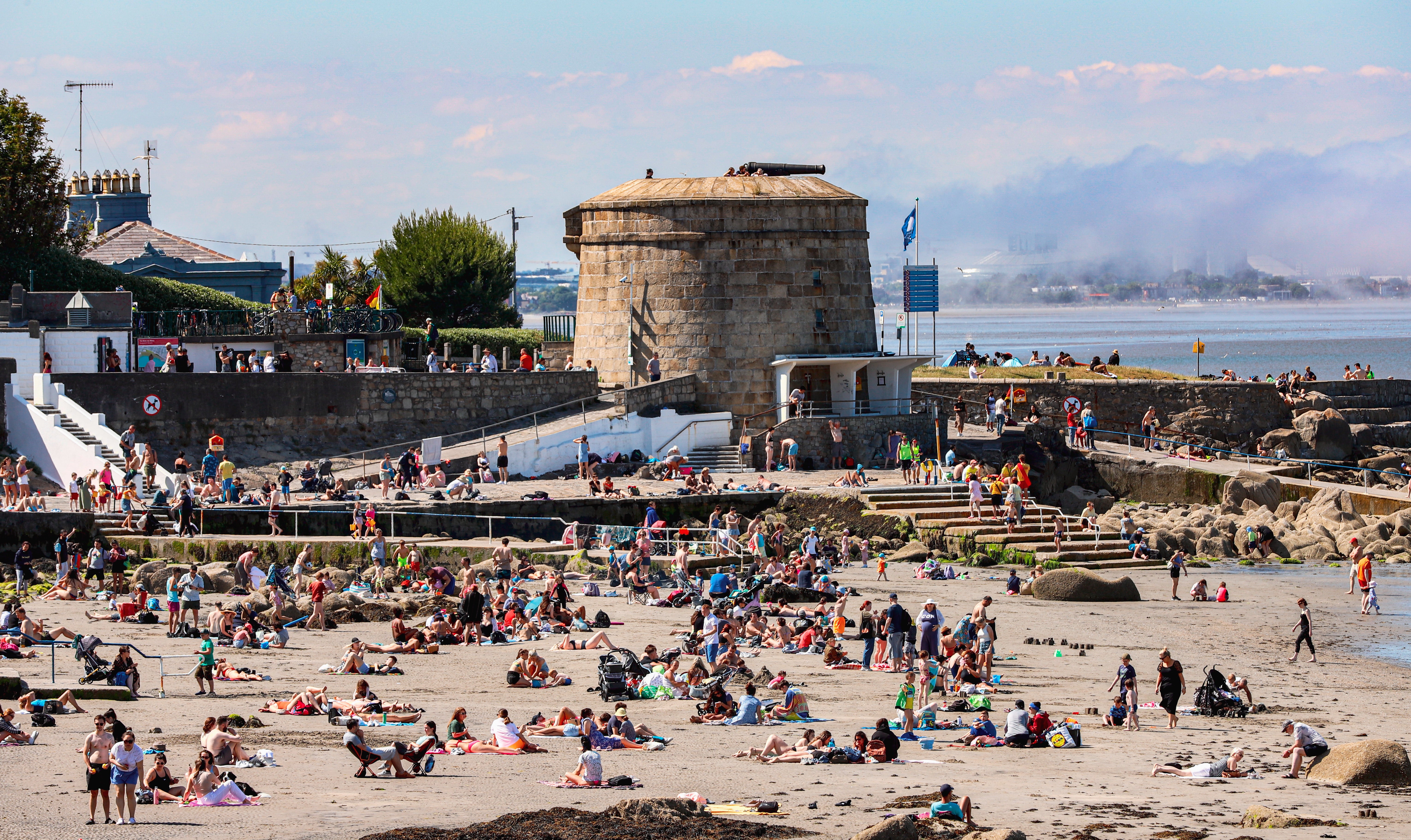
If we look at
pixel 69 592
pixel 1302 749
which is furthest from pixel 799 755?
pixel 69 592

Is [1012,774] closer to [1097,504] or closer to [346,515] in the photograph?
[346,515]

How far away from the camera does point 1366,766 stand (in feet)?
49.2

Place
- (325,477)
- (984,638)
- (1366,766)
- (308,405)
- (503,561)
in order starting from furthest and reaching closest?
(308,405) → (325,477) → (503,561) → (984,638) → (1366,766)

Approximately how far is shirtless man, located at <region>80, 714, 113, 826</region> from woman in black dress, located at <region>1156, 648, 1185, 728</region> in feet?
36.1

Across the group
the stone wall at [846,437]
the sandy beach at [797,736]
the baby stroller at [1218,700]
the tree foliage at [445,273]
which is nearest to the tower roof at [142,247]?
the tree foliage at [445,273]

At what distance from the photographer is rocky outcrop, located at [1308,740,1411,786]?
49.0ft

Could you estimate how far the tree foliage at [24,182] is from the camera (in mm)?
43312

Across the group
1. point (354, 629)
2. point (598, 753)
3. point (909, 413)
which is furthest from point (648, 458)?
point (598, 753)

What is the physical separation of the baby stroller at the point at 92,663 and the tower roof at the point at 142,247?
44.1 meters

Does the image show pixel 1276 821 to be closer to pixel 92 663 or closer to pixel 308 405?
pixel 92 663

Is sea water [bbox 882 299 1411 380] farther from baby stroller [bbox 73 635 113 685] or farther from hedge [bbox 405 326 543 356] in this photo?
baby stroller [bbox 73 635 113 685]

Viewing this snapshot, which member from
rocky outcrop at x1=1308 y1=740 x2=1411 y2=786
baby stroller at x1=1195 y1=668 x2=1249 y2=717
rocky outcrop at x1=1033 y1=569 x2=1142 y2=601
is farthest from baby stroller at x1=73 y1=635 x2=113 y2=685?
rocky outcrop at x1=1033 y1=569 x2=1142 y2=601

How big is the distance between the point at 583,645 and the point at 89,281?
28.7 m

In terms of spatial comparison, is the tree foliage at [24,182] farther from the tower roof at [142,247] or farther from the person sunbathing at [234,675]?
the person sunbathing at [234,675]
